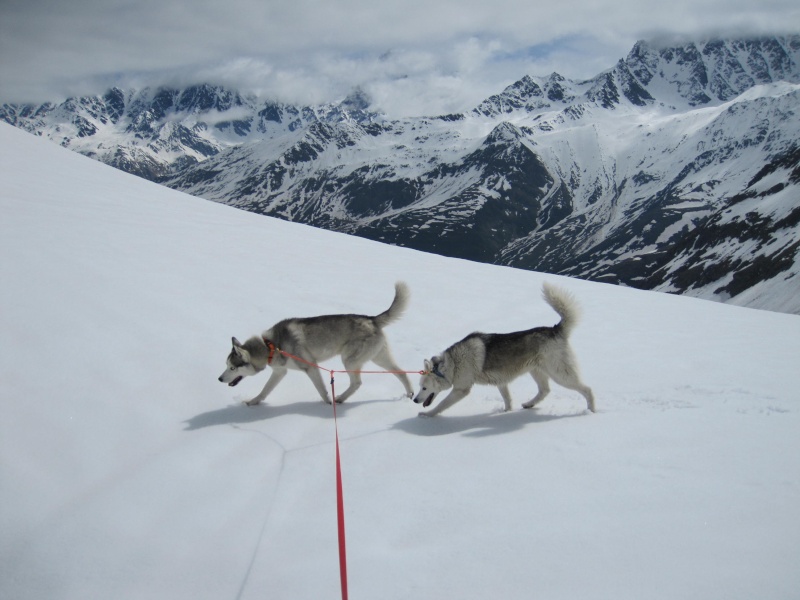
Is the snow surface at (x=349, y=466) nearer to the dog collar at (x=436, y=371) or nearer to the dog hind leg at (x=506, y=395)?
the dog hind leg at (x=506, y=395)

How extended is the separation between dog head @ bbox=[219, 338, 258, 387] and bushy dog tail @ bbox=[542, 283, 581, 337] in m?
5.04

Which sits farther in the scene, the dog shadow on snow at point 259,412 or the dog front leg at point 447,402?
the dog front leg at point 447,402

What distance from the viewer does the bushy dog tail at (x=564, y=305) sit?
809cm

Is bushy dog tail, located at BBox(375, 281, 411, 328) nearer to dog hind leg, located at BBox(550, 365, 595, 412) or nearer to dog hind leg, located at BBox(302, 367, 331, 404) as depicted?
dog hind leg, located at BBox(302, 367, 331, 404)

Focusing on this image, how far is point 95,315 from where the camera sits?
30.7 ft

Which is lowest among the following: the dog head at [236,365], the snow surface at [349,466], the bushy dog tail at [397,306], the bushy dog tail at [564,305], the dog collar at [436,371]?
the snow surface at [349,466]

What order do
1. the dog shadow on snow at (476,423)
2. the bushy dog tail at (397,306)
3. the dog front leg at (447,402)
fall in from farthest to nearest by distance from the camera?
1. the bushy dog tail at (397,306)
2. the dog front leg at (447,402)
3. the dog shadow on snow at (476,423)

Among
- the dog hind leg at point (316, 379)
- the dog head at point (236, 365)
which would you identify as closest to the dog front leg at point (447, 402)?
the dog hind leg at point (316, 379)

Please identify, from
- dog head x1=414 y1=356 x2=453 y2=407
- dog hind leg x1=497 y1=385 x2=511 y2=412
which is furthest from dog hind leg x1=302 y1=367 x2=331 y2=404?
dog hind leg x1=497 y1=385 x2=511 y2=412

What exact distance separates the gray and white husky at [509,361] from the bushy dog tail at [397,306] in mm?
1148

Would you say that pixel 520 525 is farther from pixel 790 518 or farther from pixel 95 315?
pixel 95 315

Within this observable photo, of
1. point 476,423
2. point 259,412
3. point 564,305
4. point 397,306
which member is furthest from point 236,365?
point 564,305

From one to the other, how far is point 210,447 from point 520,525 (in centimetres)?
424

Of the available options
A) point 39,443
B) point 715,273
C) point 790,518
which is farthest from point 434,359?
point 715,273
